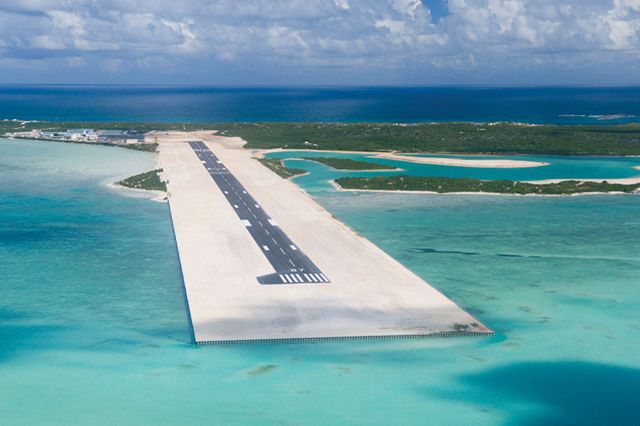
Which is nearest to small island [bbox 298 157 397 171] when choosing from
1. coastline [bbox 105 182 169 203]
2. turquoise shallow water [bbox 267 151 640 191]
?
turquoise shallow water [bbox 267 151 640 191]

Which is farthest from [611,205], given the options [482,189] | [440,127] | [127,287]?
[440,127]

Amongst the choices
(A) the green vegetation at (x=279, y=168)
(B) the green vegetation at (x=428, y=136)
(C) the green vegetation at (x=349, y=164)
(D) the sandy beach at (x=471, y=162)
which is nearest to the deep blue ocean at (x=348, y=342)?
(A) the green vegetation at (x=279, y=168)

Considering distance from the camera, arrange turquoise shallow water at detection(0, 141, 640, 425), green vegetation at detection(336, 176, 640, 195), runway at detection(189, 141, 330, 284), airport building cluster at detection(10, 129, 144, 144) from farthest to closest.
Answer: airport building cluster at detection(10, 129, 144, 144), green vegetation at detection(336, 176, 640, 195), runway at detection(189, 141, 330, 284), turquoise shallow water at detection(0, 141, 640, 425)

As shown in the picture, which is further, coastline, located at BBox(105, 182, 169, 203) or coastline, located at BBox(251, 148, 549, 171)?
coastline, located at BBox(251, 148, 549, 171)

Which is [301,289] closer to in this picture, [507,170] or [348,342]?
[348,342]

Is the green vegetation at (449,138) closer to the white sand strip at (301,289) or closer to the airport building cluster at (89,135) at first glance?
the airport building cluster at (89,135)

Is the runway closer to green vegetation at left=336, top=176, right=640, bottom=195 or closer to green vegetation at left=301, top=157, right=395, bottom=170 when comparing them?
green vegetation at left=336, top=176, right=640, bottom=195

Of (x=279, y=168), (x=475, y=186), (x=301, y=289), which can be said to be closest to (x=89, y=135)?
(x=279, y=168)
